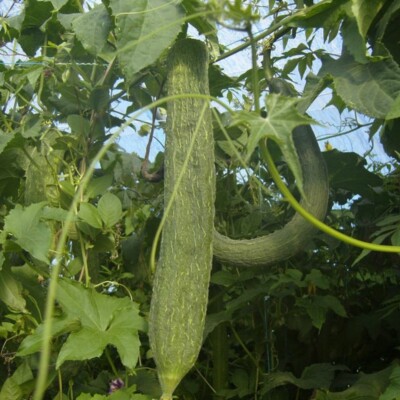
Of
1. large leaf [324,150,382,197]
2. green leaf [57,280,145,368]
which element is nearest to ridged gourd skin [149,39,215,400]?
green leaf [57,280,145,368]

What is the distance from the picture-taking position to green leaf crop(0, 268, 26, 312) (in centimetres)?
129

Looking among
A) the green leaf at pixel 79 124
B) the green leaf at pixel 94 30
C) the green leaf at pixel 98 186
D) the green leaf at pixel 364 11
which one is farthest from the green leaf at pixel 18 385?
the green leaf at pixel 364 11

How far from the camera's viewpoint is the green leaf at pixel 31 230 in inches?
43.9

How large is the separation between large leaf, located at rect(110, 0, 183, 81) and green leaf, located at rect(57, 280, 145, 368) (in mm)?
369

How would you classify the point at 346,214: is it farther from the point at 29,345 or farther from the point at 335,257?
the point at 29,345

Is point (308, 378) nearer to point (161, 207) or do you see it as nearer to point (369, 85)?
point (161, 207)

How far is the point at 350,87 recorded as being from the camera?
1048 mm

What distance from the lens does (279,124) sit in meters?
0.77

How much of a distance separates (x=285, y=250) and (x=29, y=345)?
44cm

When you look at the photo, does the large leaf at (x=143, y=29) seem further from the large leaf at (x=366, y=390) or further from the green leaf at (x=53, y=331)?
the large leaf at (x=366, y=390)

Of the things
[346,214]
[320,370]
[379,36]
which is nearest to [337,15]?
[379,36]

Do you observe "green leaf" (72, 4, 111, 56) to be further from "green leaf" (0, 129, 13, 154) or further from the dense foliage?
"green leaf" (0, 129, 13, 154)

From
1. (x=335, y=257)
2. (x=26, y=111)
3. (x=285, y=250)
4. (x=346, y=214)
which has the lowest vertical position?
(x=285, y=250)

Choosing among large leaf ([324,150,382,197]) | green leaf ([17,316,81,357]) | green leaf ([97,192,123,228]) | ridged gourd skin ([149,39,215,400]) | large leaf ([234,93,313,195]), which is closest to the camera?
large leaf ([234,93,313,195])
